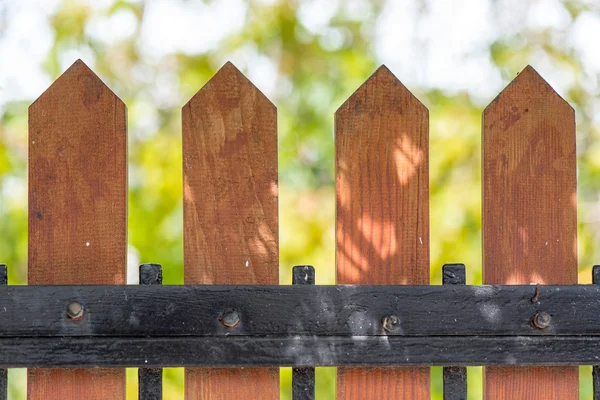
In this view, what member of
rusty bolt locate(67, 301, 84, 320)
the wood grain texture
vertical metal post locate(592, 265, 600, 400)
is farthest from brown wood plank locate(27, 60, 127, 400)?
vertical metal post locate(592, 265, 600, 400)

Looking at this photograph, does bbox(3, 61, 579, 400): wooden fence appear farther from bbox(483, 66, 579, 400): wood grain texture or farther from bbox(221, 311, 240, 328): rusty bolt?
bbox(221, 311, 240, 328): rusty bolt

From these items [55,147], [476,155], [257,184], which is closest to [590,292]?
[257,184]

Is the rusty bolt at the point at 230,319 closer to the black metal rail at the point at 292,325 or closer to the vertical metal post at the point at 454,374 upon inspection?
the black metal rail at the point at 292,325

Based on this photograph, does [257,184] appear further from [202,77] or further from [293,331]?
[202,77]

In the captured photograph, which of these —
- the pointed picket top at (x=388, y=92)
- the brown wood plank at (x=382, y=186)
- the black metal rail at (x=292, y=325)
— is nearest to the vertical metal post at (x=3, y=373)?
the black metal rail at (x=292, y=325)

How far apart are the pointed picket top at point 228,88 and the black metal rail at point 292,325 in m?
0.42

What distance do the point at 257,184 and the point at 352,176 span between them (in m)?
0.23

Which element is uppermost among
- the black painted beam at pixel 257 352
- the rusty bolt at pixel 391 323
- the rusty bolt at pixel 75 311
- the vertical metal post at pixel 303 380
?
the rusty bolt at pixel 75 311

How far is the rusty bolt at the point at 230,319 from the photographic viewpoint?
1373 mm

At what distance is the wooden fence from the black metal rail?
87 millimetres

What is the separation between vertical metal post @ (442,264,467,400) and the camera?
1454 mm

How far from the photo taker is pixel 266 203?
4.91ft

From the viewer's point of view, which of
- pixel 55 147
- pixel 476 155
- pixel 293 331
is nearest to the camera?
pixel 293 331

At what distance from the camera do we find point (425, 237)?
4.97 feet
